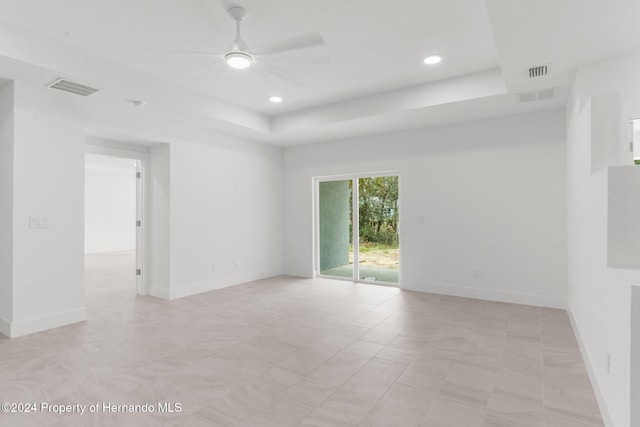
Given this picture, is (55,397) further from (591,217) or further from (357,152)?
(357,152)

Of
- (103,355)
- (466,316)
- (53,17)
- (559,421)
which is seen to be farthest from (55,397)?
(466,316)

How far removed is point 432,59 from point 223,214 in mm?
4018

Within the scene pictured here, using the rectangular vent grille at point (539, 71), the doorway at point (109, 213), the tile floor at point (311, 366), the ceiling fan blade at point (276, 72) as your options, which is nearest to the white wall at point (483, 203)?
the tile floor at point (311, 366)

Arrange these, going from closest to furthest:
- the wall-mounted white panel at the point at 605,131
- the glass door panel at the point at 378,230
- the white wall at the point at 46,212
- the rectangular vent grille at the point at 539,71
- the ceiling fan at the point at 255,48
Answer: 1. the wall-mounted white panel at the point at 605,131
2. the ceiling fan at the point at 255,48
3. the rectangular vent grille at the point at 539,71
4. the white wall at the point at 46,212
5. the glass door panel at the point at 378,230

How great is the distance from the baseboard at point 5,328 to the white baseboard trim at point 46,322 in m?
0.03

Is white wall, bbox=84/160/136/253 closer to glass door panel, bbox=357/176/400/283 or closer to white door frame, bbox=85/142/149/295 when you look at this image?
white door frame, bbox=85/142/149/295

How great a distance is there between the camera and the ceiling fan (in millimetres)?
3007

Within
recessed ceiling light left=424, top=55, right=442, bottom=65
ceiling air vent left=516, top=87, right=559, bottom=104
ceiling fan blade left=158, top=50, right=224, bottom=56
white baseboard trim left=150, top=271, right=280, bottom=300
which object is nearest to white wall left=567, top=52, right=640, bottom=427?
ceiling air vent left=516, top=87, right=559, bottom=104

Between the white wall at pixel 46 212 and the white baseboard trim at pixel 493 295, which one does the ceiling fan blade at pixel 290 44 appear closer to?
the white wall at pixel 46 212

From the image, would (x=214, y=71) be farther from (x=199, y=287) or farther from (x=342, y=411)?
(x=342, y=411)

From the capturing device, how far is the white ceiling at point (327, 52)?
266 centimetres

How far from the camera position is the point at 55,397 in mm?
2396

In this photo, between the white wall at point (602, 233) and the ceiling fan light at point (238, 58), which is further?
the ceiling fan light at point (238, 58)

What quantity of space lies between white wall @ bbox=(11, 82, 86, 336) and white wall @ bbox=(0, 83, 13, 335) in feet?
0.19
